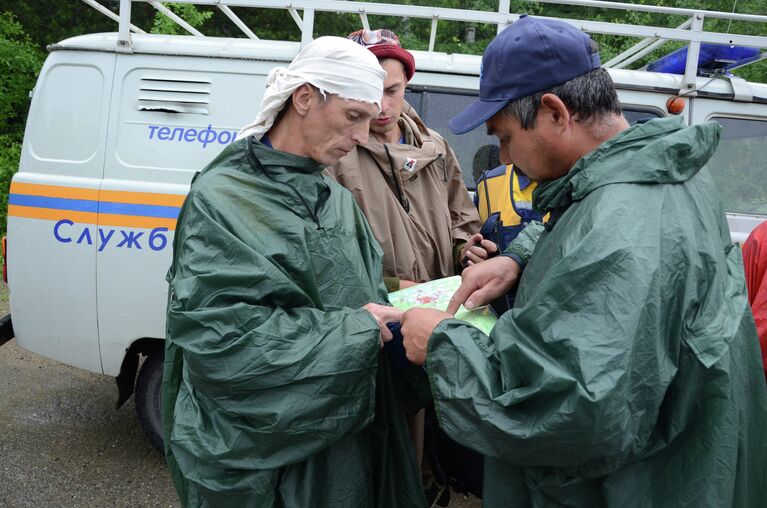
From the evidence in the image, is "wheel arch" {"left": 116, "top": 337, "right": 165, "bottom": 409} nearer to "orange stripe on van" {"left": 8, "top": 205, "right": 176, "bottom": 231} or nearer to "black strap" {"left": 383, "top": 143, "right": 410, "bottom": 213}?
"orange stripe on van" {"left": 8, "top": 205, "right": 176, "bottom": 231}

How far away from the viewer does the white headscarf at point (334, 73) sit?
1940 millimetres

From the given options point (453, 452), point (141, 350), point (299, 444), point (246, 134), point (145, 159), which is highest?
point (246, 134)

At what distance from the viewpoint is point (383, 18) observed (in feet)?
29.0

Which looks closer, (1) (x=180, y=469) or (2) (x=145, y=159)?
(1) (x=180, y=469)

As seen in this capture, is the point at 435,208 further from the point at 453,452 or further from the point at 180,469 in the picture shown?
the point at 180,469

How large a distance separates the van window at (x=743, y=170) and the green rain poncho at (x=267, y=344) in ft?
9.12

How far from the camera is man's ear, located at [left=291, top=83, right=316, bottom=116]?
198 cm

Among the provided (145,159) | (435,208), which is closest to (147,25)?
(145,159)

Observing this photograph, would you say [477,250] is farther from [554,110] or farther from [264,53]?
[264,53]

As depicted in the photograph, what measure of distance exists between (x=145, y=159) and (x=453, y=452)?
2278mm

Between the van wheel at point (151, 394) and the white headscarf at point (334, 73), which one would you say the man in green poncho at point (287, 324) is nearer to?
the white headscarf at point (334, 73)

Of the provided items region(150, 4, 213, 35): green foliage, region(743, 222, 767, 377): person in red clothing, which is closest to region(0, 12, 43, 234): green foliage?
region(150, 4, 213, 35): green foliage

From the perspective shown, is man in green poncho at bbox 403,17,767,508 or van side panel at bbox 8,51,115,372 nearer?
man in green poncho at bbox 403,17,767,508

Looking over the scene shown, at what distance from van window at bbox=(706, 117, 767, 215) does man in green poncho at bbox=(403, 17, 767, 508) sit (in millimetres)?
2620
